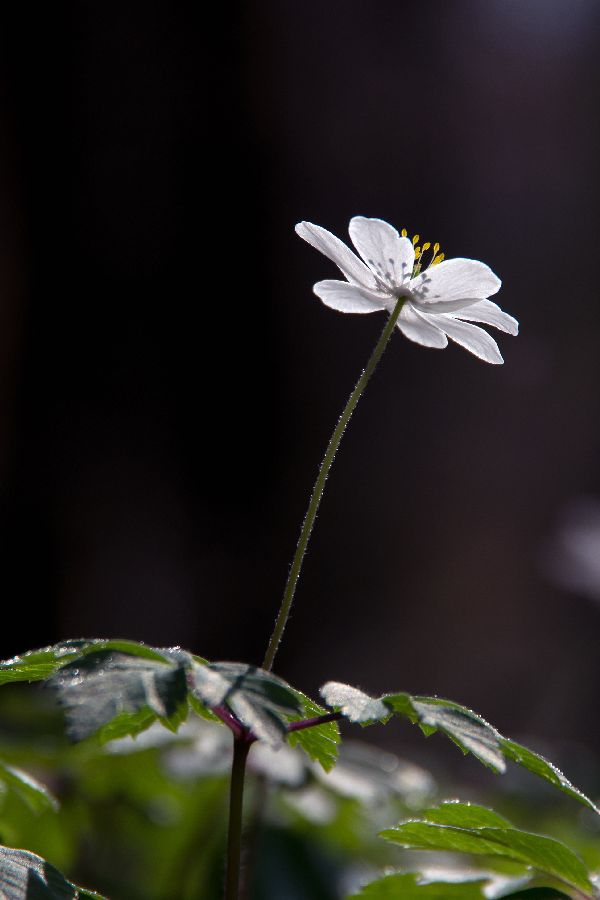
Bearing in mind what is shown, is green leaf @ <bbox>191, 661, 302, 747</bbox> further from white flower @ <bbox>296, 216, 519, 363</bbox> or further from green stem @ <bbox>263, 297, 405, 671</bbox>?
white flower @ <bbox>296, 216, 519, 363</bbox>

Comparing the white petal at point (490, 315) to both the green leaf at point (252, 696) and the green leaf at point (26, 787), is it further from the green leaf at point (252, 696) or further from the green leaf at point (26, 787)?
the green leaf at point (26, 787)

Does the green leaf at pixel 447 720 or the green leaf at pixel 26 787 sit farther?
the green leaf at pixel 26 787

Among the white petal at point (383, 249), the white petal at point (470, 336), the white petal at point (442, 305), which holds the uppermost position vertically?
the white petal at point (383, 249)

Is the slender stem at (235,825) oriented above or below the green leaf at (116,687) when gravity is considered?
below

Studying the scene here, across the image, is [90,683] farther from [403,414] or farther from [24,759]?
[403,414]

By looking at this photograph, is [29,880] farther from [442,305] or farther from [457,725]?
[442,305]

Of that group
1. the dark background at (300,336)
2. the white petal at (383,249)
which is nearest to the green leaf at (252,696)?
the white petal at (383,249)

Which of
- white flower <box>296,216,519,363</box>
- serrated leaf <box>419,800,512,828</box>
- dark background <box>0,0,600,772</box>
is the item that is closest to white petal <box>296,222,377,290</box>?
white flower <box>296,216,519,363</box>
